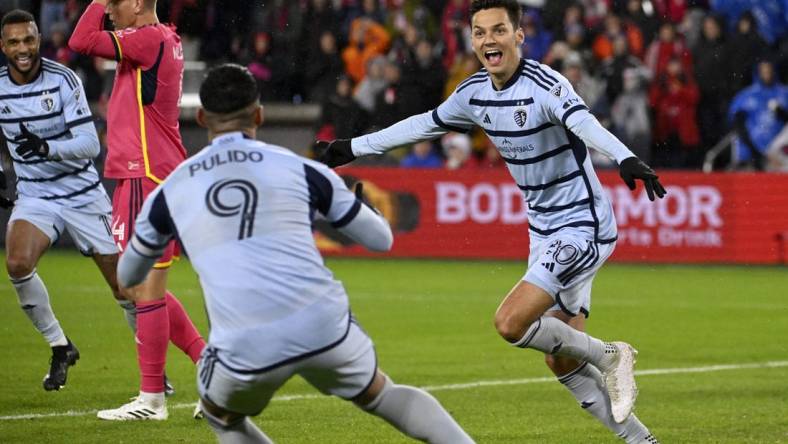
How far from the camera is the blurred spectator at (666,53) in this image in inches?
798

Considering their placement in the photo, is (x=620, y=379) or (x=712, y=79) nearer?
(x=620, y=379)

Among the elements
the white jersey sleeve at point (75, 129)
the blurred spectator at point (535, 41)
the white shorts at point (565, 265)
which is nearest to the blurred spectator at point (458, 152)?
the blurred spectator at point (535, 41)

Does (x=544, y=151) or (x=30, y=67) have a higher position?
(x=544, y=151)

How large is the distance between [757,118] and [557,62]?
2.74m

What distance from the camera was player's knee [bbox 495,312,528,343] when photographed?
7.26 m

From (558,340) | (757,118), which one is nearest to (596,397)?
(558,340)

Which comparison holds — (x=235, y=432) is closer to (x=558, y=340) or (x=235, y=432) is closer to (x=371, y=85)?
(x=558, y=340)

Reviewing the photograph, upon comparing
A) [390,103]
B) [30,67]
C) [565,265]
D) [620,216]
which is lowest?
[620,216]

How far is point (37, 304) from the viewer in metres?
9.93

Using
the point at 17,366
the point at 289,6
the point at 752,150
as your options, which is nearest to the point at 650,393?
the point at 17,366

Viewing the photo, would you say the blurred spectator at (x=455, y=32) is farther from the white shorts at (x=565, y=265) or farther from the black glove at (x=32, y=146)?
the white shorts at (x=565, y=265)

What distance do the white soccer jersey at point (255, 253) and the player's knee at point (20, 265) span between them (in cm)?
449

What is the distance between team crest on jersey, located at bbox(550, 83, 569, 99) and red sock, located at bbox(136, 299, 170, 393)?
2.73 meters

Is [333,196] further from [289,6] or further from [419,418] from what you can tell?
[289,6]
